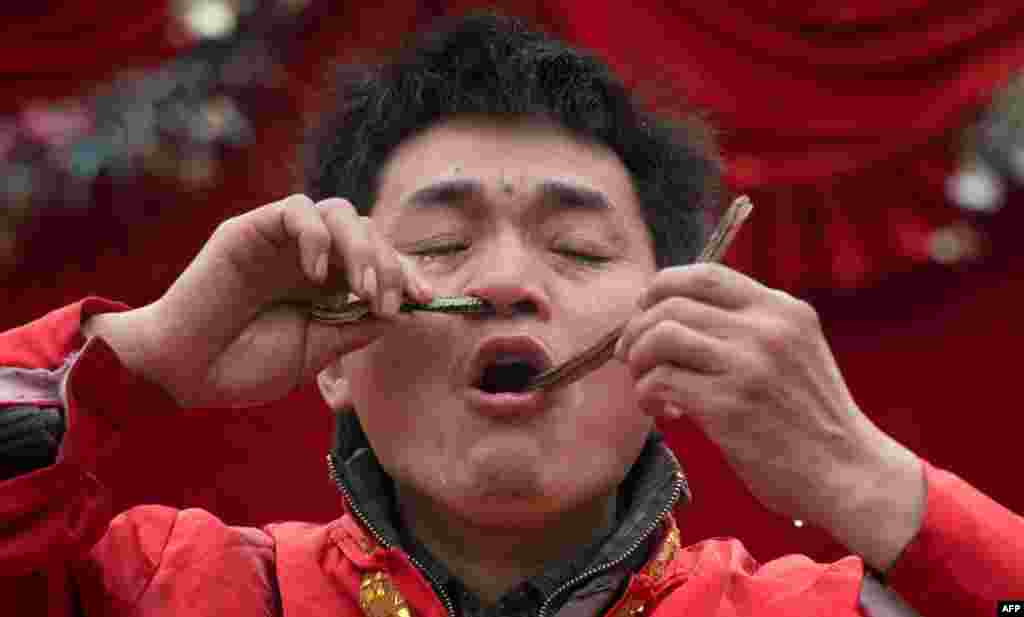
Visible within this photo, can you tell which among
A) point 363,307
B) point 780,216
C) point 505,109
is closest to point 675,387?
point 363,307

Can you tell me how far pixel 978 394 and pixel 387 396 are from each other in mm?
1578

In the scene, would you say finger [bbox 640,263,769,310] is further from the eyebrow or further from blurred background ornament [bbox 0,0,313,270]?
blurred background ornament [bbox 0,0,313,270]

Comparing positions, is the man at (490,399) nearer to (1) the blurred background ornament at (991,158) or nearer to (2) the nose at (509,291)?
(2) the nose at (509,291)

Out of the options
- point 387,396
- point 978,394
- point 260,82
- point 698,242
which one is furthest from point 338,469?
point 978,394

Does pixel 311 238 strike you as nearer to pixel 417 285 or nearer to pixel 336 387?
pixel 417 285

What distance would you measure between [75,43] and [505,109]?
4.27ft

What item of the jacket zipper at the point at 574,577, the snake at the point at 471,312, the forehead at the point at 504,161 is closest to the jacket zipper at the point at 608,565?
the jacket zipper at the point at 574,577

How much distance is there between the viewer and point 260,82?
249cm

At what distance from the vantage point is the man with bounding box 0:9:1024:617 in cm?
106

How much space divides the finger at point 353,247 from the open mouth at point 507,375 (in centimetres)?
15

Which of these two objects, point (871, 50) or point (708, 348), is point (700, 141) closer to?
point (708, 348)

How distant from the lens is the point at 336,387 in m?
1.41

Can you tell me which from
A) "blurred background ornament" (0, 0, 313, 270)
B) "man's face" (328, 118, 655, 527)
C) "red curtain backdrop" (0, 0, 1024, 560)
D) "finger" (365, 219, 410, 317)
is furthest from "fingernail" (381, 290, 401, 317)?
"blurred background ornament" (0, 0, 313, 270)

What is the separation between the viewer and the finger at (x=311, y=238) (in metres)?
1.10
